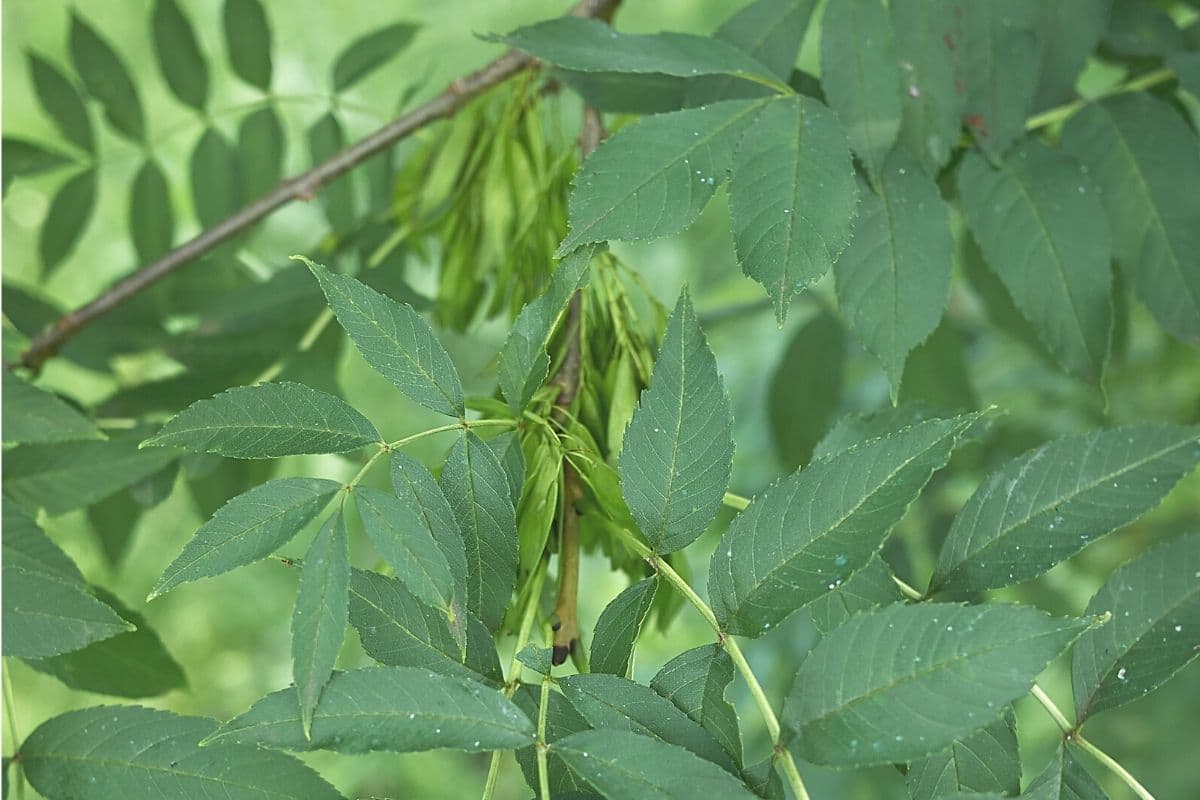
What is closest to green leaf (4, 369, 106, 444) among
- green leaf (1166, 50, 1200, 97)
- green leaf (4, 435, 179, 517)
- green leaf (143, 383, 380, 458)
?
green leaf (4, 435, 179, 517)

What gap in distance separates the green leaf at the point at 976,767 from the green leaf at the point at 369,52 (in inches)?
30.6

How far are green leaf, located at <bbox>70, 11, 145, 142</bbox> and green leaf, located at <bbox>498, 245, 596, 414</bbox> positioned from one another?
2.15 ft

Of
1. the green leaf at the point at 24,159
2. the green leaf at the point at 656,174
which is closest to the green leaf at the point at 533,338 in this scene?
the green leaf at the point at 656,174

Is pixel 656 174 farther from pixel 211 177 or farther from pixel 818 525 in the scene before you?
pixel 211 177

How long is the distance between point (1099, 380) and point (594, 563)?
1.10m

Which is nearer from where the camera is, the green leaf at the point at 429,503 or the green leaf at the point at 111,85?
the green leaf at the point at 429,503

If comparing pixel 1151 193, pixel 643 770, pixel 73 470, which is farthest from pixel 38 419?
pixel 1151 193

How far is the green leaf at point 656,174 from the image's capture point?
544mm

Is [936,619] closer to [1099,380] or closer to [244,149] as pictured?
[1099,380]

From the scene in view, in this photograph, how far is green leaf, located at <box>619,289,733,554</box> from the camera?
0.48m

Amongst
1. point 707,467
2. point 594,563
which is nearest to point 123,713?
point 707,467

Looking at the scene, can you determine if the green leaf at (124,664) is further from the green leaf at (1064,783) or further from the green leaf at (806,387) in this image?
the green leaf at (806,387)

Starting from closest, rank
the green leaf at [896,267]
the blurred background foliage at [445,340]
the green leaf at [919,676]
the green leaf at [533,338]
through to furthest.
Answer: the green leaf at [919,676] → the green leaf at [533,338] → the green leaf at [896,267] → the blurred background foliage at [445,340]

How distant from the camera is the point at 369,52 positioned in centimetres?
103
